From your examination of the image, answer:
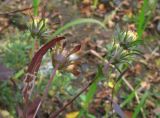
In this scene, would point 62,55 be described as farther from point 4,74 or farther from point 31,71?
point 4,74

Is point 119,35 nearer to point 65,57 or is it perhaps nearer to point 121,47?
point 121,47

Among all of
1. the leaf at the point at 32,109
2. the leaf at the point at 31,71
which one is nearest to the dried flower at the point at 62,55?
the leaf at the point at 31,71

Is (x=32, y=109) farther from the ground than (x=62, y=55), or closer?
closer

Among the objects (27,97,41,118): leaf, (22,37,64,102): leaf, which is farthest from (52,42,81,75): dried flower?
(27,97,41,118): leaf

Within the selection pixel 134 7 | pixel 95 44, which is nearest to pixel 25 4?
pixel 95 44

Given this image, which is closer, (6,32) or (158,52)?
(6,32)

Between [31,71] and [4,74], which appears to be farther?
[4,74]

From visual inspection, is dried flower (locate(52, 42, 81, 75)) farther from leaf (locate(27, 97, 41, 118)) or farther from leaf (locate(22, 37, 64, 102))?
leaf (locate(27, 97, 41, 118))

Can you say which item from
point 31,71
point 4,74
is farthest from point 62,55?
point 4,74

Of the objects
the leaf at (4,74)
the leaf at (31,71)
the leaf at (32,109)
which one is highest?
the leaf at (31,71)

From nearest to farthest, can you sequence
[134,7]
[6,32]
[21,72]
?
[21,72] < [6,32] < [134,7]

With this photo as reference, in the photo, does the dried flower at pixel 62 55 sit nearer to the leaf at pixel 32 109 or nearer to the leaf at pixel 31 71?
Result: the leaf at pixel 31 71
